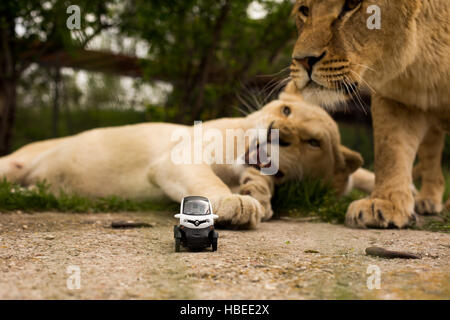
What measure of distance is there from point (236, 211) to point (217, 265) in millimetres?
877

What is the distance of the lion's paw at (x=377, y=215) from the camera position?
3123mm

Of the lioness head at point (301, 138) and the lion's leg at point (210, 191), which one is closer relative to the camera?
the lion's leg at point (210, 191)

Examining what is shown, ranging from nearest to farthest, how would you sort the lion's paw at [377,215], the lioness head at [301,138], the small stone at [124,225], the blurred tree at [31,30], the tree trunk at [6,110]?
the small stone at [124,225], the lion's paw at [377,215], the lioness head at [301,138], the blurred tree at [31,30], the tree trunk at [6,110]

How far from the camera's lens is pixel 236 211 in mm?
2785

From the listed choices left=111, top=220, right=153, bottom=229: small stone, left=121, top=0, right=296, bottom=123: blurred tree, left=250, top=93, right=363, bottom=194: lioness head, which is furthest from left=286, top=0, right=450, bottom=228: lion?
left=121, top=0, right=296, bottom=123: blurred tree

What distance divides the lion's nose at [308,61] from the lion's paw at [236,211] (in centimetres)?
87

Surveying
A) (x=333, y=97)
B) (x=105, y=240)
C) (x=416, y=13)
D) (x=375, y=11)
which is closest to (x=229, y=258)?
(x=105, y=240)

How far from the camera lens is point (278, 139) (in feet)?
Result: 11.5

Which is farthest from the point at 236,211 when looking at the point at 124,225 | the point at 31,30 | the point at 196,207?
the point at 31,30

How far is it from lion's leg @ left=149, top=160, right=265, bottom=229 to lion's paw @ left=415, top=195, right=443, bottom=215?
1785 mm

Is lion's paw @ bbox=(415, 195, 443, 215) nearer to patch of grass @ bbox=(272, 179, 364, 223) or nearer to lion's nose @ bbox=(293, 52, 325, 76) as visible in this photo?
patch of grass @ bbox=(272, 179, 364, 223)

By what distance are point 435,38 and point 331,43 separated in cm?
73

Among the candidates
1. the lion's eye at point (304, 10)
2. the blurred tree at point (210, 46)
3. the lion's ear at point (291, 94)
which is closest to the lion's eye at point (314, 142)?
the lion's ear at point (291, 94)

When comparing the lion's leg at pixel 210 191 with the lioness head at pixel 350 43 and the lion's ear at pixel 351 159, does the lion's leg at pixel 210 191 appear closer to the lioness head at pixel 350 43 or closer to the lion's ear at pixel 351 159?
the lioness head at pixel 350 43
